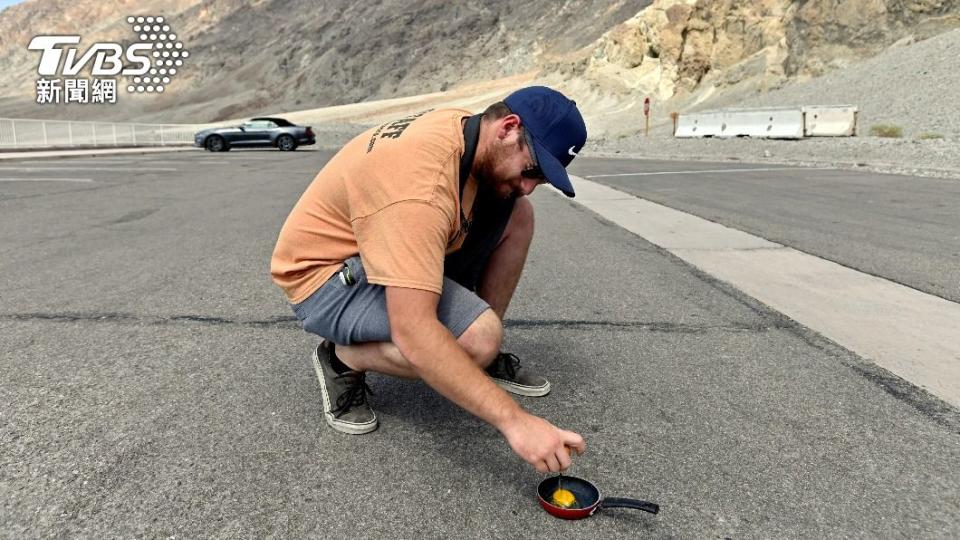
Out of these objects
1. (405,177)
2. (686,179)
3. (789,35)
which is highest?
(789,35)

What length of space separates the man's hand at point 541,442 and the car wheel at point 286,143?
2854 centimetres

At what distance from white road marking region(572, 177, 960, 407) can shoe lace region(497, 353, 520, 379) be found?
73.4 inches

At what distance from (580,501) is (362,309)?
39.9 inches

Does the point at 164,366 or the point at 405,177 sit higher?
the point at 405,177

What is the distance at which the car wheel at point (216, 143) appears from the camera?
28734 mm

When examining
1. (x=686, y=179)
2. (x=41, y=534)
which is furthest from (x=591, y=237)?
(x=686, y=179)

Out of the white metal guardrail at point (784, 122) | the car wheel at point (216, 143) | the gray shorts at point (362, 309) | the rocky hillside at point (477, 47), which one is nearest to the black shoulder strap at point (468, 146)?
the gray shorts at point (362, 309)

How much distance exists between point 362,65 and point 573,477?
248 feet

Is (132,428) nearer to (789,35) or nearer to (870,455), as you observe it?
(870,455)

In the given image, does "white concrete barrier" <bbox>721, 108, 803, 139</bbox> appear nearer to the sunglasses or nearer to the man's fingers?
the sunglasses

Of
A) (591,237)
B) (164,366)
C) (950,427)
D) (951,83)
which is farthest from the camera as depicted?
(951,83)

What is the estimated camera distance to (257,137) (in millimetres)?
28938

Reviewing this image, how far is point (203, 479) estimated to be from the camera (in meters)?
2.32

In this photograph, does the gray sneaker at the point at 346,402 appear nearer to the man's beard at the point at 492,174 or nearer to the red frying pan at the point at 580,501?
the red frying pan at the point at 580,501
